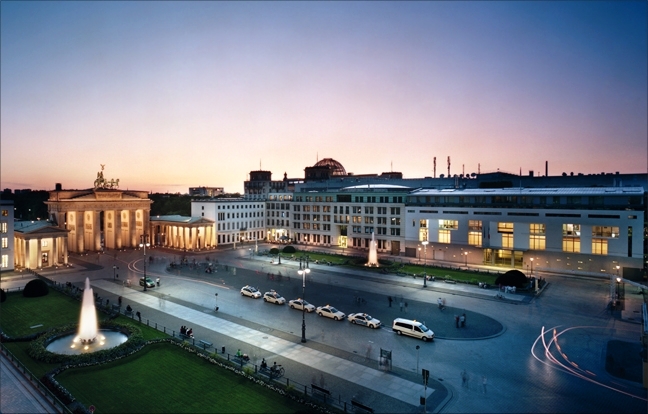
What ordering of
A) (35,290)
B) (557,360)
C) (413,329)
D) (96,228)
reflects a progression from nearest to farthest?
(557,360) → (413,329) → (35,290) → (96,228)

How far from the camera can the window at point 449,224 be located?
267ft

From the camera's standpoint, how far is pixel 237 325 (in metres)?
41.2

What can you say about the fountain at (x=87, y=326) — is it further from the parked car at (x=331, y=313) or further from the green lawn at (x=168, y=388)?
the parked car at (x=331, y=313)

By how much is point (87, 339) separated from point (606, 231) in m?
73.0

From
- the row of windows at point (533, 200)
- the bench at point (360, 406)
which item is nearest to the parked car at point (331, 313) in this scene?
the bench at point (360, 406)

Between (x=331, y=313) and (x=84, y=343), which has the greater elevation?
(x=331, y=313)

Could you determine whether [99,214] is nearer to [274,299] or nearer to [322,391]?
[274,299]

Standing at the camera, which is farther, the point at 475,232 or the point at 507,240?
the point at 475,232

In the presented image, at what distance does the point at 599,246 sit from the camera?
2630 inches

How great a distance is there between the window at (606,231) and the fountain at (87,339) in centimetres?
6930

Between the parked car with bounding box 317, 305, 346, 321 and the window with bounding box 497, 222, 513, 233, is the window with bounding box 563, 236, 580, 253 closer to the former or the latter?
the window with bounding box 497, 222, 513, 233

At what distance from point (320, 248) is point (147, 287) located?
1943 inches

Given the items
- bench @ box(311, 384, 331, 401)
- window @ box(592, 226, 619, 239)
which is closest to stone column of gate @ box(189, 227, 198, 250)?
bench @ box(311, 384, 331, 401)

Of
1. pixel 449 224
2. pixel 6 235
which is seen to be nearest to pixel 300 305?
pixel 449 224
